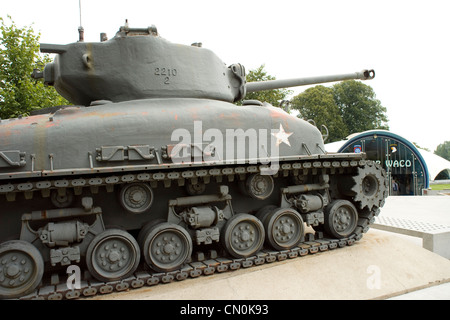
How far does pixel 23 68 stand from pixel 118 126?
15.7 metres

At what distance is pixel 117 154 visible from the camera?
542 centimetres

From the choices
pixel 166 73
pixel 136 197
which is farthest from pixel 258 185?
pixel 166 73

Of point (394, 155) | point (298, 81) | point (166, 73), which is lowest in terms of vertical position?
point (394, 155)

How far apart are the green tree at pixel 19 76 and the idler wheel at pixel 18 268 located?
1407cm

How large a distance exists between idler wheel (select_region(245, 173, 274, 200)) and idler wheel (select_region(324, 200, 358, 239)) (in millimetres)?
1518

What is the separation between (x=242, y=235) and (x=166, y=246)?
137cm

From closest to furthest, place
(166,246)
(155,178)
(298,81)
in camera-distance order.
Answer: (155,178), (166,246), (298,81)

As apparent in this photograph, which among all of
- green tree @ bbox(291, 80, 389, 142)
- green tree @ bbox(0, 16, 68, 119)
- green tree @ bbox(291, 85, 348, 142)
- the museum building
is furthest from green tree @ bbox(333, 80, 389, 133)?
green tree @ bbox(0, 16, 68, 119)

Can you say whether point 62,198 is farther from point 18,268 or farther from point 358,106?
point 358,106

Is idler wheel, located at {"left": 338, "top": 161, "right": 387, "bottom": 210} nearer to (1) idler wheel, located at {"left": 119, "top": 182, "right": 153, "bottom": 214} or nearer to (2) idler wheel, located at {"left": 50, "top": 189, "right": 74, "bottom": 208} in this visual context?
(1) idler wheel, located at {"left": 119, "top": 182, "right": 153, "bottom": 214}

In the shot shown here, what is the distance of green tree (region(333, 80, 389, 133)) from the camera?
47.1m

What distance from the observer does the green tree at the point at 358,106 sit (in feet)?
155

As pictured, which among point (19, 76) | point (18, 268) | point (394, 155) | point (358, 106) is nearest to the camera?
point (18, 268)

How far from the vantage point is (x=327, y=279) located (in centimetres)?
582
